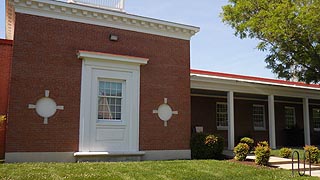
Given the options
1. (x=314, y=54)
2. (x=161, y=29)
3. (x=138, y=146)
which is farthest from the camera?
(x=314, y=54)

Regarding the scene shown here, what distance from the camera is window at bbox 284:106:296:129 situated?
2354 cm

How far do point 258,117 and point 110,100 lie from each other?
12889mm

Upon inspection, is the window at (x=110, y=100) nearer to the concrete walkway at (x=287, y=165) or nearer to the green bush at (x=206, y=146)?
the green bush at (x=206, y=146)

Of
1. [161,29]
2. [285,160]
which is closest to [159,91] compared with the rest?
[161,29]

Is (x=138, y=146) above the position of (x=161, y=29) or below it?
below

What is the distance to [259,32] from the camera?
16.9 meters

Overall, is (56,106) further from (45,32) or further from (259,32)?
(259,32)

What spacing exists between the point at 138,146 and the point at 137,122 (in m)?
0.98

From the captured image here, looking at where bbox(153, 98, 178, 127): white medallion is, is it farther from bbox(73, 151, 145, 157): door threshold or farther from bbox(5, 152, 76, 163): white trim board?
bbox(5, 152, 76, 163): white trim board

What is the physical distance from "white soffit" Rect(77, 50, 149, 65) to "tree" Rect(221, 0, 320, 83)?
650cm

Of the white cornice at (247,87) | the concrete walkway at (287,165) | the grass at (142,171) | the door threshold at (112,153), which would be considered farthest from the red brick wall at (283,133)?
the door threshold at (112,153)

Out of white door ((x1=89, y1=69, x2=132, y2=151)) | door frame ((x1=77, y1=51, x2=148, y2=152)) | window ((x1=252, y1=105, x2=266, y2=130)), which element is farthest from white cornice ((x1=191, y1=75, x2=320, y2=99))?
white door ((x1=89, y1=69, x2=132, y2=151))

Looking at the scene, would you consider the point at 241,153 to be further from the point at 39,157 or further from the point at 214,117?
the point at 39,157

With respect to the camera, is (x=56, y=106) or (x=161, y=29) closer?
(x=56, y=106)
